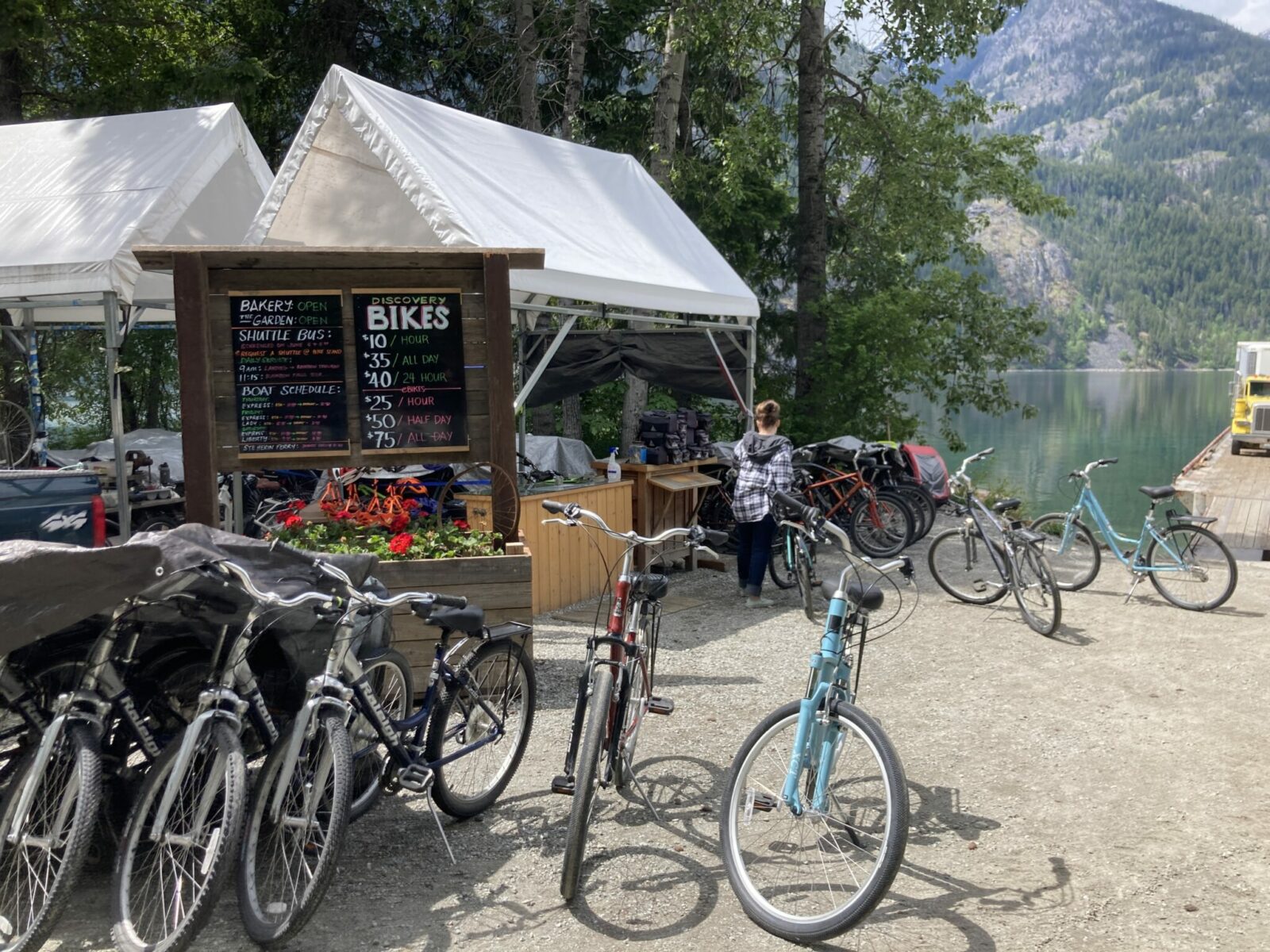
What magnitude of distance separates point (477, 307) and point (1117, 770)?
3982mm

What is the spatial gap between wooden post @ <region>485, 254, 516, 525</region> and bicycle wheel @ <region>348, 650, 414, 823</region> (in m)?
2.06

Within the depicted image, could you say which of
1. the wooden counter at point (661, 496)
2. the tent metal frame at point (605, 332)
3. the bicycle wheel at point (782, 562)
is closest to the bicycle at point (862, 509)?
the tent metal frame at point (605, 332)

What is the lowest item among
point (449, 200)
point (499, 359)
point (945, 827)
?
point (945, 827)

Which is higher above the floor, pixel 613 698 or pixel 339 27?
pixel 339 27

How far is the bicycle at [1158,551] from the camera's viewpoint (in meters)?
8.88

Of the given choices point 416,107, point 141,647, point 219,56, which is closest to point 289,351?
point 141,647

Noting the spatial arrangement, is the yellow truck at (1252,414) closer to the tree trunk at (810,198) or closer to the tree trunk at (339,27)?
the tree trunk at (810,198)

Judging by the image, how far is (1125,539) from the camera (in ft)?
31.2

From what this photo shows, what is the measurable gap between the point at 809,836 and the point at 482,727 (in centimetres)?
133

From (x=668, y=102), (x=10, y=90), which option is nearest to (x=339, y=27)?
(x=10, y=90)

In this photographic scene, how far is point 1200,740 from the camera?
18.8ft

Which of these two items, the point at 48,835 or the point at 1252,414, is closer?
the point at 48,835

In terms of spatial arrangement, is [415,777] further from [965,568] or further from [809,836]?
[965,568]

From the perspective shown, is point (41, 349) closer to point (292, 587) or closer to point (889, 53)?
point (889, 53)
